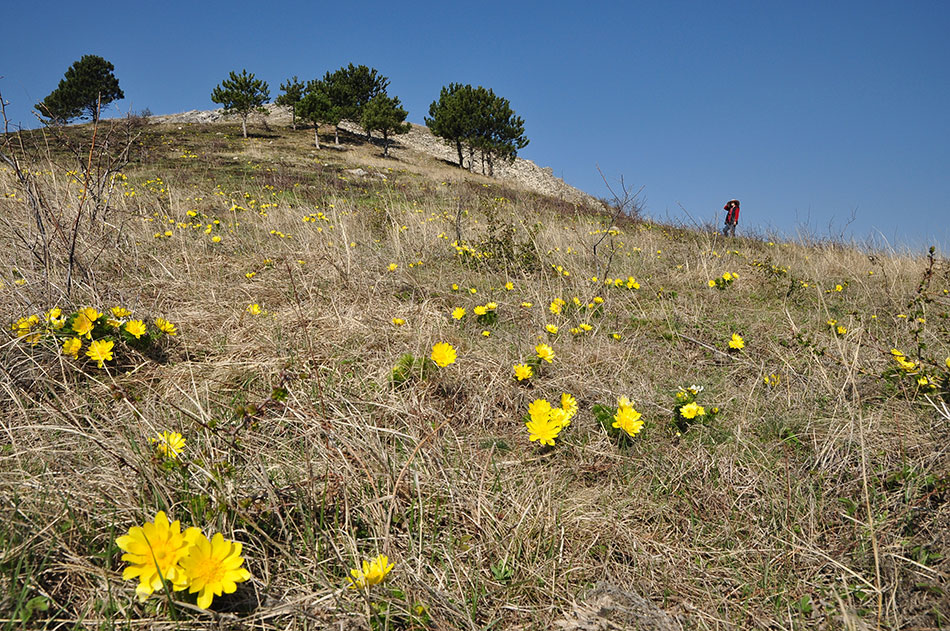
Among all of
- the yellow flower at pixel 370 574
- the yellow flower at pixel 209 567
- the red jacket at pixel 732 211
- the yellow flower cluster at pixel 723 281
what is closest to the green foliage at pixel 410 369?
the yellow flower at pixel 370 574

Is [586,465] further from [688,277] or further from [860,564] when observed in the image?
[688,277]

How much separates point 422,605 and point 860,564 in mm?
1428

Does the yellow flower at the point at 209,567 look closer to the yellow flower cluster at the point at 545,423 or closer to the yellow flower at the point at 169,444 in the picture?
the yellow flower at the point at 169,444

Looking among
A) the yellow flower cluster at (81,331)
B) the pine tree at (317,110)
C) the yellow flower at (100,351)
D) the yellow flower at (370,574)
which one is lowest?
the yellow flower at (370,574)

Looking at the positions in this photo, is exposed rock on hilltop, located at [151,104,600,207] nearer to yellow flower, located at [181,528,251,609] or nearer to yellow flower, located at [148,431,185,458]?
yellow flower, located at [148,431,185,458]

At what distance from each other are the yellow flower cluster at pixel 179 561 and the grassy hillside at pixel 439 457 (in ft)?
0.35

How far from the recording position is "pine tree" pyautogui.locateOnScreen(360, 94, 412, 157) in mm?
35906

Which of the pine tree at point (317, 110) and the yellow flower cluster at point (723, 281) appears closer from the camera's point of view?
the yellow flower cluster at point (723, 281)

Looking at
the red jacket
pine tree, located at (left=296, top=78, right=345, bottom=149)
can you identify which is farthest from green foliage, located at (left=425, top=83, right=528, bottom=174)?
the red jacket

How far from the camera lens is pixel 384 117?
36.2 meters

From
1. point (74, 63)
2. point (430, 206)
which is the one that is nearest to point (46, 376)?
point (430, 206)

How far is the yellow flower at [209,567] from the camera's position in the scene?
102 cm

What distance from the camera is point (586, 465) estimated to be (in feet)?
6.32

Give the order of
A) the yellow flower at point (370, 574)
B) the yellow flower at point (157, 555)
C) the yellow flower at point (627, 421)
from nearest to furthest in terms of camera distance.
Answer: the yellow flower at point (157, 555), the yellow flower at point (370, 574), the yellow flower at point (627, 421)
